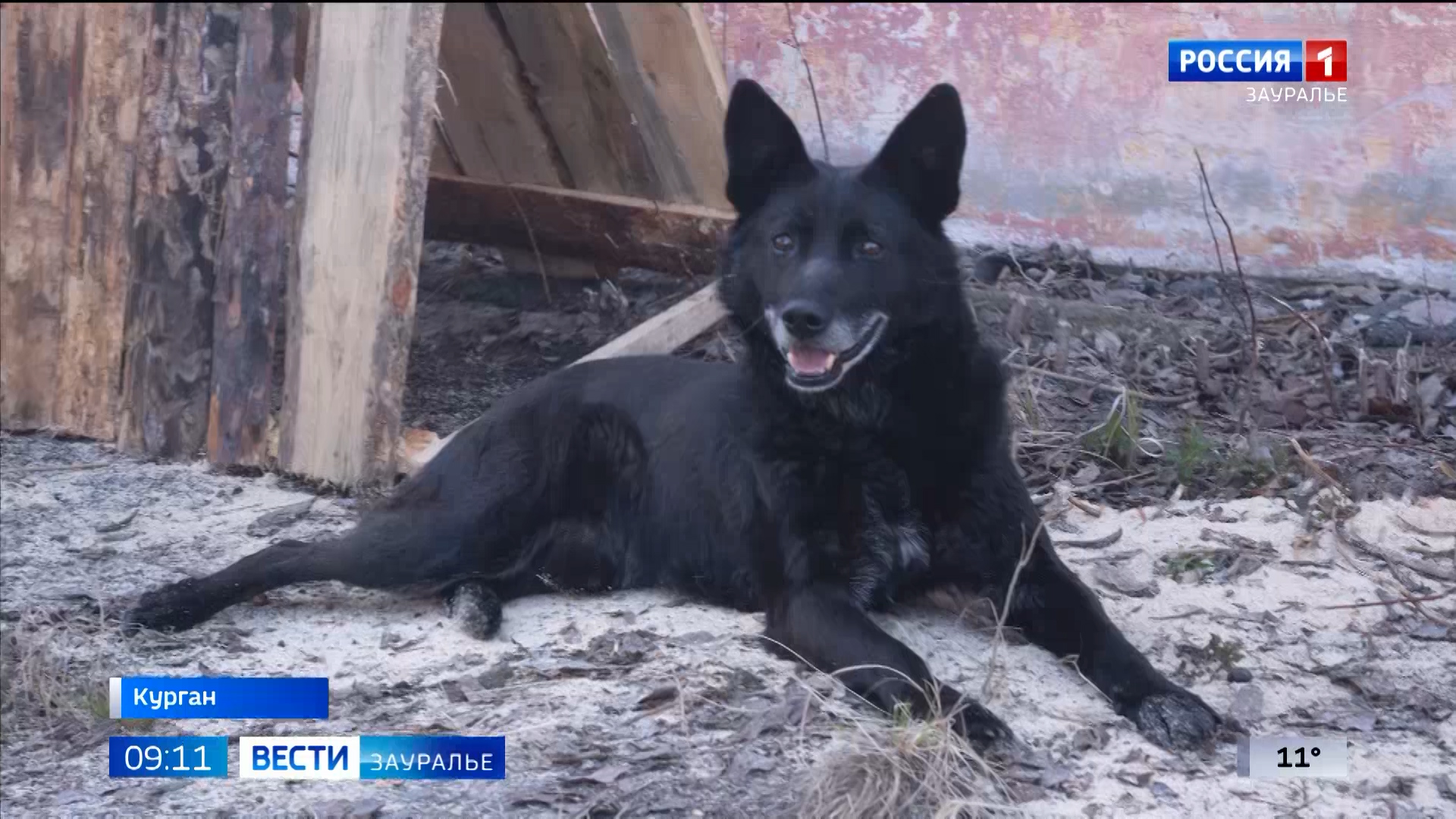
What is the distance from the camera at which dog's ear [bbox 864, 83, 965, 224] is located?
10.9 ft

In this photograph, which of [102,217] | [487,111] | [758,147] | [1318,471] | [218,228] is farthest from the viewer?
[487,111]

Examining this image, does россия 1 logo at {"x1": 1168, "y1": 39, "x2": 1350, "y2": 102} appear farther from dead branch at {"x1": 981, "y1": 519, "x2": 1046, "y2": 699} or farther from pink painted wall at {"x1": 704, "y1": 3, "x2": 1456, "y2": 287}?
dead branch at {"x1": 981, "y1": 519, "x2": 1046, "y2": 699}

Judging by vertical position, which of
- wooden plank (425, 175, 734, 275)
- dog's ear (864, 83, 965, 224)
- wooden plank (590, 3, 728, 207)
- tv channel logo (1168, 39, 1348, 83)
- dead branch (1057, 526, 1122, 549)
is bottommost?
dead branch (1057, 526, 1122, 549)

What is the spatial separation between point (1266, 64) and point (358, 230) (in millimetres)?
3517

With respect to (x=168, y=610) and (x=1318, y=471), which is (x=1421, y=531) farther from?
(x=168, y=610)

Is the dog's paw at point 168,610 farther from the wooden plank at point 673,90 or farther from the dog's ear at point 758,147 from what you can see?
the wooden plank at point 673,90

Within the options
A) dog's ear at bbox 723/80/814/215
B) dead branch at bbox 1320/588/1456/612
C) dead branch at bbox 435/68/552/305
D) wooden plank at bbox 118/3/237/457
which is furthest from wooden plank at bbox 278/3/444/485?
dead branch at bbox 1320/588/1456/612

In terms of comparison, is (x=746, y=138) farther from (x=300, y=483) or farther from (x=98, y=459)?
(x=98, y=459)

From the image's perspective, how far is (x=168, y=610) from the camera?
3512mm

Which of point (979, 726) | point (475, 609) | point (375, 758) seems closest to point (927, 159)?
point (979, 726)

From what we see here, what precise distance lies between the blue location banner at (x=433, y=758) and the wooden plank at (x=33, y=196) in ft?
9.46

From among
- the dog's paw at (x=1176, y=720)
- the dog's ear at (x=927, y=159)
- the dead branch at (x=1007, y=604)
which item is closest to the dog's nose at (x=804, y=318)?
the dog's ear at (x=927, y=159)

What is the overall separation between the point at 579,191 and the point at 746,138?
281 cm

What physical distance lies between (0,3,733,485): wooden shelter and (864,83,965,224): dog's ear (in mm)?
1626
